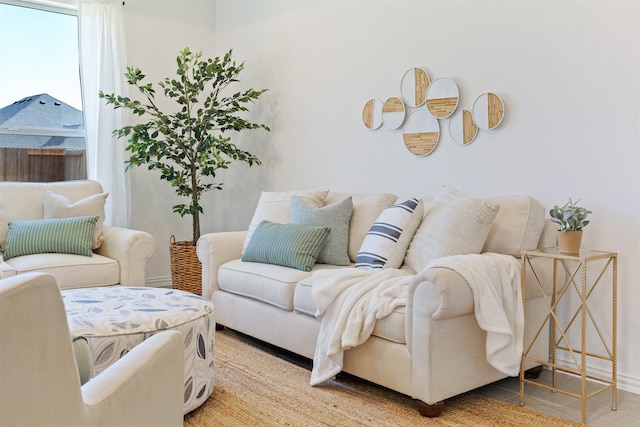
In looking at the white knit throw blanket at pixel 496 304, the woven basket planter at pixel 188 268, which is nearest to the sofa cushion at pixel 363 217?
the white knit throw blanket at pixel 496 304

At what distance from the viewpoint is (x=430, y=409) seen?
2607 millimetres

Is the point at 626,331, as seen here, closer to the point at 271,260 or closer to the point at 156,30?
the point at 271,260

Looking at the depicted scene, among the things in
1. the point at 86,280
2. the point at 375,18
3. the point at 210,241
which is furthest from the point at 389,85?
the point at 86,280

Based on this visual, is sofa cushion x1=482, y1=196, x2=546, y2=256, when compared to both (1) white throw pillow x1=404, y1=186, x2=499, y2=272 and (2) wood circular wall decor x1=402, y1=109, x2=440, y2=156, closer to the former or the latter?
(1) white throw pillow x1=404, y1=186, x2=499, y2=272

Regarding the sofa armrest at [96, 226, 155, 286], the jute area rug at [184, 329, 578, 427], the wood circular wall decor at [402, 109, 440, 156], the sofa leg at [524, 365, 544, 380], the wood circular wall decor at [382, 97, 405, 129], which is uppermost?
the wood circular wall decor at [382, 97, 405, 129]

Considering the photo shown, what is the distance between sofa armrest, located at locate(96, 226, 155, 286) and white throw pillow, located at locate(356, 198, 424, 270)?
1523 millimetres

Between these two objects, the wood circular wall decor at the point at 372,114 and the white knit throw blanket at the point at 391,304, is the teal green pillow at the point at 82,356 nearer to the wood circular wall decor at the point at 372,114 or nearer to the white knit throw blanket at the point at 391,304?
the white knit throw blanket at the point at 391,304

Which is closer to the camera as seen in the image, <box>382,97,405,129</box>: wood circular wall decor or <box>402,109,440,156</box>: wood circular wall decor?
<box>402,109,440,156</box>: wood circular wall decor

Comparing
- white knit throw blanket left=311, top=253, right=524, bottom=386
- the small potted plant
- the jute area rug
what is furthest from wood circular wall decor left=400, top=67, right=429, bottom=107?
the jute area rug

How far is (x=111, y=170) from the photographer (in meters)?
5.00

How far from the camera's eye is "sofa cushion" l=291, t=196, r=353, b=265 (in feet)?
11.9

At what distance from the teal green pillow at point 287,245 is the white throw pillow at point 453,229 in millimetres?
576

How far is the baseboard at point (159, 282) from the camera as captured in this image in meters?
5.36

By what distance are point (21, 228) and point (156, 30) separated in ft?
7.26
